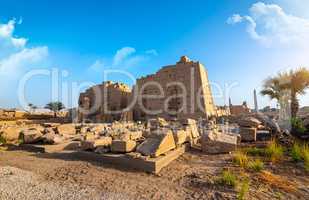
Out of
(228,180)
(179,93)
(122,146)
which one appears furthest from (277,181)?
(179,93)

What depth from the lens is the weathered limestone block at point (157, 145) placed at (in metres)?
5.22

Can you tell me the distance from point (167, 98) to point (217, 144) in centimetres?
1459

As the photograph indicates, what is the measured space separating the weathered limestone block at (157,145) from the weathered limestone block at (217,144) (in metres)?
1.33

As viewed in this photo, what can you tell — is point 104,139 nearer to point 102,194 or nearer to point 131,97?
point 102,194

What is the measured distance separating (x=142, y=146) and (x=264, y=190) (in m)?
3.13

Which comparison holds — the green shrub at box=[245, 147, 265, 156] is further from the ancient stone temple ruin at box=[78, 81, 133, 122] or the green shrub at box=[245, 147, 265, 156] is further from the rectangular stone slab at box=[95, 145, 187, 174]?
the ancient stone temple ruin at box=[78, 81, 133, 122]

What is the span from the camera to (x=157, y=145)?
5379 mm

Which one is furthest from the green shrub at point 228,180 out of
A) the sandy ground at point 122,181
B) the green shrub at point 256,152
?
the green shrub at point 256,152

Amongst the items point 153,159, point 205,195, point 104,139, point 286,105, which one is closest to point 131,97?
point 286,105

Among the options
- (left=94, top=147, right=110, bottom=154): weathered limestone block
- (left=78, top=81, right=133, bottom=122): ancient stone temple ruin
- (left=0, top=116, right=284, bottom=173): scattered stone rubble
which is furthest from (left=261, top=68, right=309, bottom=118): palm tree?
(left=78, top=81, right=133, bottom=122): ancient stone temple ruin

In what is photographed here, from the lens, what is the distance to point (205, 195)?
3.30 metres

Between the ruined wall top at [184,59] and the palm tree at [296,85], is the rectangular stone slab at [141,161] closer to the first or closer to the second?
the palm tree at [296,85]

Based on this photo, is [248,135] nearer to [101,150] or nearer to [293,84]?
[101,150]

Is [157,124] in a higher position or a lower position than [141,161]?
higher
